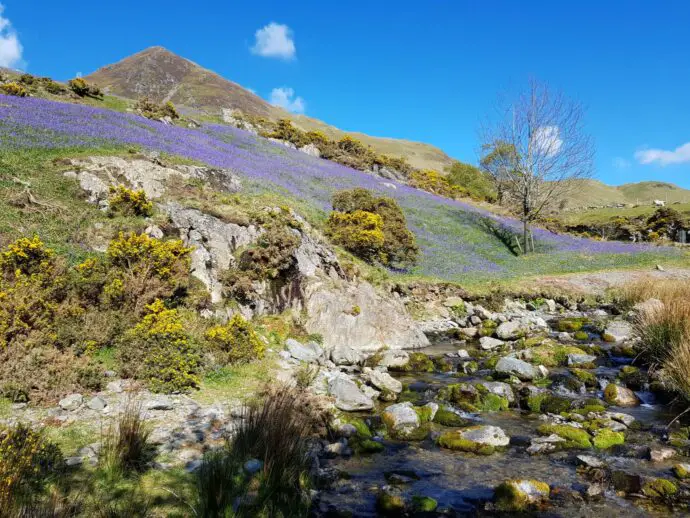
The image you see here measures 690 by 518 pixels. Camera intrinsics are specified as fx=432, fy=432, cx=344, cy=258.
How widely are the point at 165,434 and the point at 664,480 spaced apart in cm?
765

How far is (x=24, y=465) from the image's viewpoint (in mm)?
4703

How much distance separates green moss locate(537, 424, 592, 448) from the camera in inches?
311

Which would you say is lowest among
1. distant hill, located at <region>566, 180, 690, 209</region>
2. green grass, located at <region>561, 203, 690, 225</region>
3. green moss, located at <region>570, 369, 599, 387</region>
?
green moss, located at <region>570, 369, 599, 387</region>

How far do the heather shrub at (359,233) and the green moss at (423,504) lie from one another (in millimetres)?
17047

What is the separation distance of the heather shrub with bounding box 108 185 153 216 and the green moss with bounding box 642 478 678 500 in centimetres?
1524

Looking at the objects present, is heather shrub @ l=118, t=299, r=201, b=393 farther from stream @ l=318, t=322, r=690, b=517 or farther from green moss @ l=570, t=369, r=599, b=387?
green moss @ l=570, t=369, r=599, b=387

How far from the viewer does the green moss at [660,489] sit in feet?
20.2

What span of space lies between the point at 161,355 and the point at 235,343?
2033 mm

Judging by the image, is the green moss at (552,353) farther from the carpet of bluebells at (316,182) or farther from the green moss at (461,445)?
the carpet of bluebells at (316,182)

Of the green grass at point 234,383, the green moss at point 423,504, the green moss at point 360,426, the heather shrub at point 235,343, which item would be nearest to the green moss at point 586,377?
the green moss at point 360,426

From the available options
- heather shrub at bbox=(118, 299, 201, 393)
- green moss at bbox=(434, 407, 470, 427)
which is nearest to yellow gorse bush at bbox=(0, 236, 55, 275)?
heather shrub at bbox=(118, 299, 201, 393)

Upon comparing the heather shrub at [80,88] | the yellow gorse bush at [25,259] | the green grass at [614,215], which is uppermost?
the heather shrub at [80,88]

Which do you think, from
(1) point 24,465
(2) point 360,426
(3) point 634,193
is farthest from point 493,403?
(3) point 634,193

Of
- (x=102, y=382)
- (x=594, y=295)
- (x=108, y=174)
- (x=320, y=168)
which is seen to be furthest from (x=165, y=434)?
(x=320, y=168)
